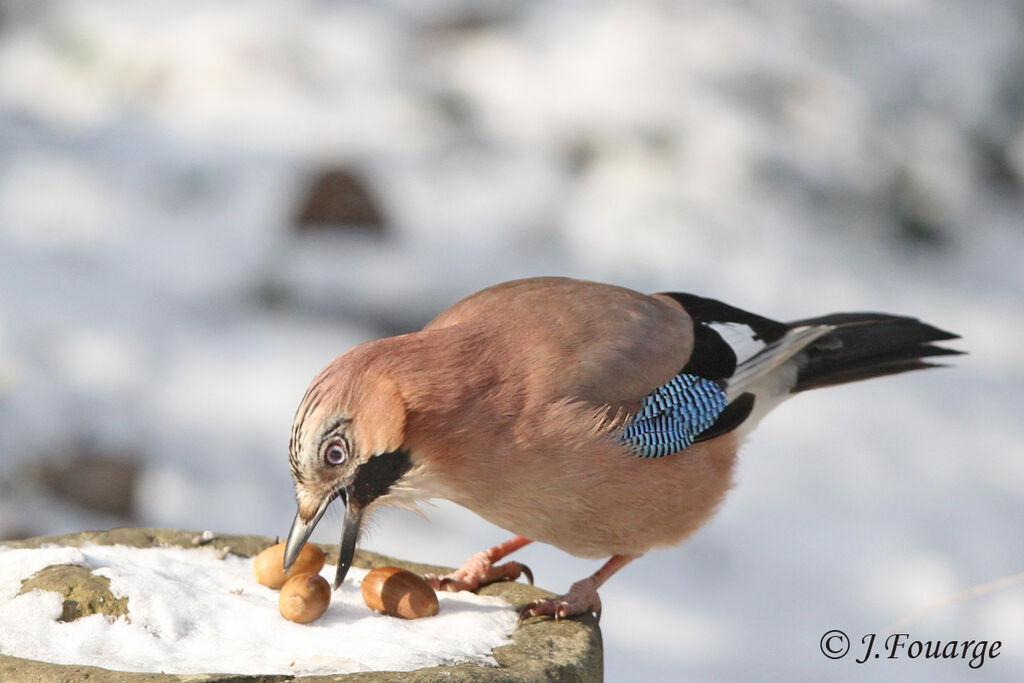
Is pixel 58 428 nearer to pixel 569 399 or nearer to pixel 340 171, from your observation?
pixel 340 171

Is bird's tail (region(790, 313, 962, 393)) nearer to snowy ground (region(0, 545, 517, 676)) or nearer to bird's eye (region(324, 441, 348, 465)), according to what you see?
snowy ground (region(0, 545, 517, 676))

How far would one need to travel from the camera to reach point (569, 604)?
8.24 feet

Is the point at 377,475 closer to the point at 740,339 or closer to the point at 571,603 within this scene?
the point at 571,603

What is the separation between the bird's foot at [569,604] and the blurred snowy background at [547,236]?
2.10 m

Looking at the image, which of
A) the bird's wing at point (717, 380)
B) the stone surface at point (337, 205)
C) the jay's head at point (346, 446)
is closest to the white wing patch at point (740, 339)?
the bird's wing at point (717, 380)

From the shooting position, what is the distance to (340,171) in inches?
238

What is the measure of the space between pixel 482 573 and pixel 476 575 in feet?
0.06

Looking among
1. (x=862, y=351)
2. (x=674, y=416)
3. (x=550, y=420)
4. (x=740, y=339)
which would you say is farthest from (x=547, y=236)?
(x=550, y=420)

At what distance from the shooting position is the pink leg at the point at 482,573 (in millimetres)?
2701

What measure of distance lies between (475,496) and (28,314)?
3736 millimetres

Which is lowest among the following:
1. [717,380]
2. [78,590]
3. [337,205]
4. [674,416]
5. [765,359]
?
[78,590]

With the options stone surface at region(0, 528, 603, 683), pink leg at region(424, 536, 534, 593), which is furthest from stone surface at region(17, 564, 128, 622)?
pink leg at region(424, 536, 534, 593)

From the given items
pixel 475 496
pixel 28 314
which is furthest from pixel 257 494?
pixel 475 496

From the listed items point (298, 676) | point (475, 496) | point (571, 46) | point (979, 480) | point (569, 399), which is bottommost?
point (298, 676)
